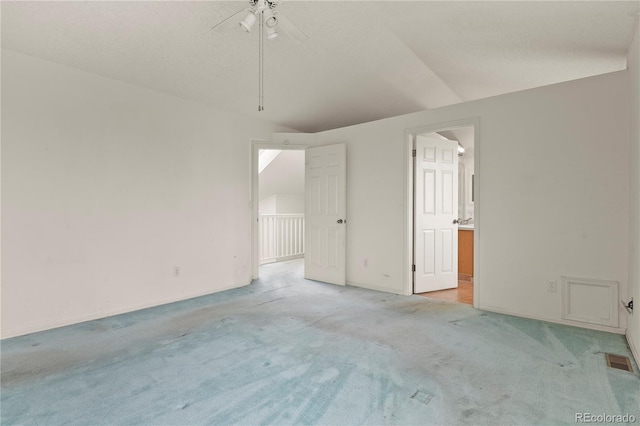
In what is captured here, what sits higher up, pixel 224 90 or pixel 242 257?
pixel 224 90

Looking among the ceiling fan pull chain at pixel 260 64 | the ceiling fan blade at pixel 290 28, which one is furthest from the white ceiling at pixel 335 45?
the ceiling fan blade at pixel 290 28

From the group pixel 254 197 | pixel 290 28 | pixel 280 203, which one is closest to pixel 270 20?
Result: pixel 290 28

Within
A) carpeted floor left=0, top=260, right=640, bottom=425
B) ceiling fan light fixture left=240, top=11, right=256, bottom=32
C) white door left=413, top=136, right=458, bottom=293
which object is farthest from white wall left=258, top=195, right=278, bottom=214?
ceiling fan light fixture left=240, top=11, right=256, bottom=32

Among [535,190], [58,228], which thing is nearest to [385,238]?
[535,190]

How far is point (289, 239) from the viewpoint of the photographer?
6781 millimetres

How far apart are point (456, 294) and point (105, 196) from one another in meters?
4.23

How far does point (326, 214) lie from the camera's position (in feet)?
15.5

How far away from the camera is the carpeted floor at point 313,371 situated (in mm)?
1703

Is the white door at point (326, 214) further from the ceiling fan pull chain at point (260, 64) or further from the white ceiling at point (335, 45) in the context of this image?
the ceiling fan pull chain at point (260, 64)

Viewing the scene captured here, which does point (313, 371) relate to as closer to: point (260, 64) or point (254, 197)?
point (260, 64)

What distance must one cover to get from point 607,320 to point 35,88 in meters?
5.48

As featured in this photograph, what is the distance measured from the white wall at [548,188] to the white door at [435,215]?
1.91ft

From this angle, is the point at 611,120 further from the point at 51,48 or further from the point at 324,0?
the point at 51,48

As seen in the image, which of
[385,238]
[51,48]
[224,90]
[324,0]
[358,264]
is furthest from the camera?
[358,264]
